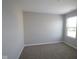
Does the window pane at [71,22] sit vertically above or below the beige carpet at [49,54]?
above

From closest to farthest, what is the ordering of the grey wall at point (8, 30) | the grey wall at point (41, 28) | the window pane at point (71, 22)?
the grey wall at point (8, 30)
the window pane at point (71, 22)
the grey wall at point (41, 28)

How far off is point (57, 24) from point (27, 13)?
2716mm

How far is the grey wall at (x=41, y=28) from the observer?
18.6ft

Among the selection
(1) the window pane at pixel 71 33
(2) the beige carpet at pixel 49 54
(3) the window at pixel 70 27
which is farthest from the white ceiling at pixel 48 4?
(2) the beige carpet at pixel 49 54

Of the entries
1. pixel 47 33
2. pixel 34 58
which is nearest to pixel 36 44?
pixel 47 33

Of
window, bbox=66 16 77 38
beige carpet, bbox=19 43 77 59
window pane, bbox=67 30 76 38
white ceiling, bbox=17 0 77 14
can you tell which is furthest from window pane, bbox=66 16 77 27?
beige carpet, bbox=19 43 77 59

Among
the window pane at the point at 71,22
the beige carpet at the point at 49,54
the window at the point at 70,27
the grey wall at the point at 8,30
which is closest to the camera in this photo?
the grey wall at the point at 8,30

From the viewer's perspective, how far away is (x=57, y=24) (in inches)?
255

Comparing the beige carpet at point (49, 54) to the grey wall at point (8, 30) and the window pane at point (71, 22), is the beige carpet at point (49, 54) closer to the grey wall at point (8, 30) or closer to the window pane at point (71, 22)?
the grey wall at point (8, 30)

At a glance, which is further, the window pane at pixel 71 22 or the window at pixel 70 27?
the window at pixel 70 27

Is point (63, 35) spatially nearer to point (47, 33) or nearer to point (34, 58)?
point (47, 33)

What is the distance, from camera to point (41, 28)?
6047 mm

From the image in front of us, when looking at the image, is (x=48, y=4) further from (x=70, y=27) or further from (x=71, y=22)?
(x=70, y=27)

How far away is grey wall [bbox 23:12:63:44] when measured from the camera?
223 inches
